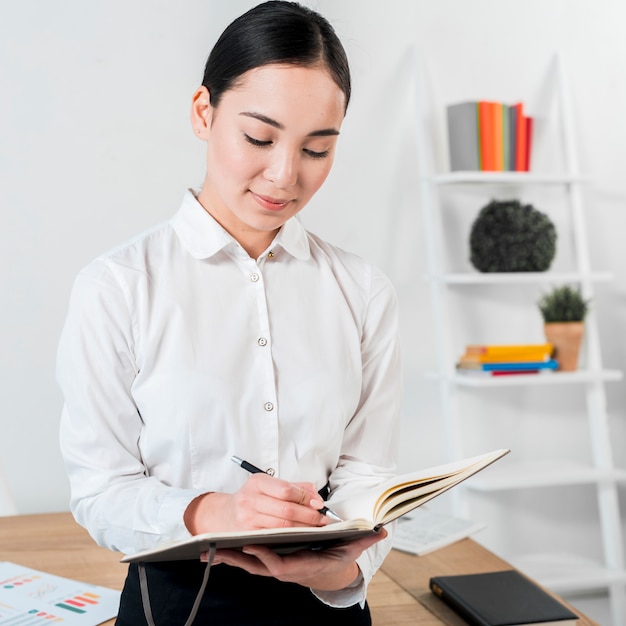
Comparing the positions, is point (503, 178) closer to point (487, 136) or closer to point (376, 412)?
point (487, 136)

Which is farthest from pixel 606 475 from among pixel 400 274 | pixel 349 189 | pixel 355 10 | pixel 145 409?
pixel 145 409

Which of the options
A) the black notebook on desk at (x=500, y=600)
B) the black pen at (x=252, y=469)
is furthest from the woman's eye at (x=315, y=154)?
the black notebook on desk at (x=500, y=600)

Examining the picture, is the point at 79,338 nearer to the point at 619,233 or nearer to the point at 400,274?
the point at 400,274

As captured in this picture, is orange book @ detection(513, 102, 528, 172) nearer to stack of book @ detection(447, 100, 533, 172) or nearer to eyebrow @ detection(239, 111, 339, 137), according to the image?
stack of book @ detection(447, 100, 533, 172)

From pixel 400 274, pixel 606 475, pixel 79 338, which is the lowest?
pixel 606 475

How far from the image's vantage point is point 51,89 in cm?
247

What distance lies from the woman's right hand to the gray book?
198 centimetres

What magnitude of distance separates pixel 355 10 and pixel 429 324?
110cm

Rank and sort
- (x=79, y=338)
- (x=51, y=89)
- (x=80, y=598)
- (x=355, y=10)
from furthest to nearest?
1. (x=355, y=10)
2. (x=51, y=89)
3. (x=80, y=598)
4. (x=79, y=338)

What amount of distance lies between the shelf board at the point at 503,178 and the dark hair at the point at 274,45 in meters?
1.53

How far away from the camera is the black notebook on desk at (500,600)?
4.73 ft

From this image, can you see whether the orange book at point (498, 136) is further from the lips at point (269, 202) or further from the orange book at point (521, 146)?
the lips at point (269, 202)

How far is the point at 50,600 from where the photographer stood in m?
1.69

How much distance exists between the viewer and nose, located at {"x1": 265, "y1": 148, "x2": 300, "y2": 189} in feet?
3.99
